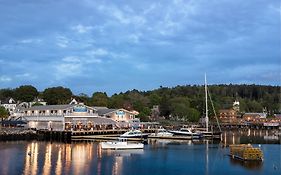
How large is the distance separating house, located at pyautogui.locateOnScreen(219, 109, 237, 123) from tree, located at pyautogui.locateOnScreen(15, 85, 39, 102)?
7164cm

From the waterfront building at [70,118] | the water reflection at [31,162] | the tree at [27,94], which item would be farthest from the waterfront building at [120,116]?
the tree at [27,94]

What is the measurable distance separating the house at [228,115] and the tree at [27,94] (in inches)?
2820

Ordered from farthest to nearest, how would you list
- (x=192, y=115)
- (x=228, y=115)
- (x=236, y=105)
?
(x=236, y=105), (x=228, y=115), (x=192, y=115)

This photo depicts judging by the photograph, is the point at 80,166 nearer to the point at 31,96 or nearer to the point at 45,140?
the point at 45,140

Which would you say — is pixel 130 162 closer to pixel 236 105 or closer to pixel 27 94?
pixel 27 94

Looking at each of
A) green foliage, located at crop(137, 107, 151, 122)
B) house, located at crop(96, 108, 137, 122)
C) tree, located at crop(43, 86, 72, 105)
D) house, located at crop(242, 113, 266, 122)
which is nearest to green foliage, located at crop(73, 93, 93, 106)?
tree, located at crop(43, 86, 72, 105)

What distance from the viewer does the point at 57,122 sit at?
91.5 meters

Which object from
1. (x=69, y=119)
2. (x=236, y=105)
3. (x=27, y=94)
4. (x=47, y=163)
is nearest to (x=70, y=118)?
(x=69, y=119)

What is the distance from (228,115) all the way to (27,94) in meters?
78.8

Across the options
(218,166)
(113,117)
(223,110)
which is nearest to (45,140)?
(113,117)

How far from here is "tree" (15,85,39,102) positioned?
154m

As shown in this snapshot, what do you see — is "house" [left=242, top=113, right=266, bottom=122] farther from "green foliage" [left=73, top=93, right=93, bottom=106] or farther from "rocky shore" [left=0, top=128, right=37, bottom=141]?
"rocky shore" [left=0, top=128, right=37, bottom=141]

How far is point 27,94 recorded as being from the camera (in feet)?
507

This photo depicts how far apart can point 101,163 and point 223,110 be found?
425ft
